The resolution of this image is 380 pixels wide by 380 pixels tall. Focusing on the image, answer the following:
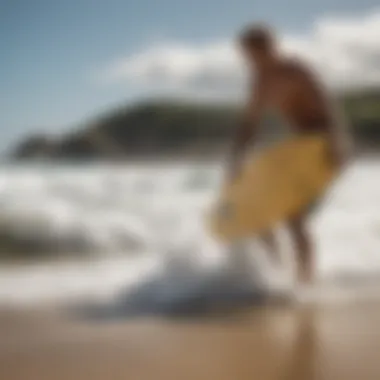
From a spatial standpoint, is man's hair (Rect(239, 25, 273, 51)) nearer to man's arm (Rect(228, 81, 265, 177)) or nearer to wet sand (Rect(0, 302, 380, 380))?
man's arm (Rect(228, 81, 265, 177))

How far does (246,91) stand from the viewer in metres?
1.64

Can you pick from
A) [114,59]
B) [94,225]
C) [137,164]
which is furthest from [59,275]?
[114,59]

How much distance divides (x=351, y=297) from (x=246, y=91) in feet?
1.43

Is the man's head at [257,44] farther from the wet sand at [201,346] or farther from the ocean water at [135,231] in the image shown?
the wet sand at [201,346]

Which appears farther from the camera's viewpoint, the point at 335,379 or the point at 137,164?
the point at 137,164

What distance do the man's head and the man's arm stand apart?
0.05 meters

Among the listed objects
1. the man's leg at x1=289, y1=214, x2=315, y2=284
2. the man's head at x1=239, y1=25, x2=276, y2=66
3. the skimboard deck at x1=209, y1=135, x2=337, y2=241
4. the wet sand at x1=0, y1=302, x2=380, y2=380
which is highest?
the man's head at x1=239, y1=25, x2=276, y2=66

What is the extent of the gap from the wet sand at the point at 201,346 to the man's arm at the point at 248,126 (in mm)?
281

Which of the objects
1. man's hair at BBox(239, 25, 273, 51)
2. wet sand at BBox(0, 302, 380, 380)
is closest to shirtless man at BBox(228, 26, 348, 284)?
man's hair at BBox(239, 25, 273, 51)

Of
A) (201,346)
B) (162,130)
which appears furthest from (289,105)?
(201,346)

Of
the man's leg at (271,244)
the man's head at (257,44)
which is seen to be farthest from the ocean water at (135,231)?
the man's head at (257,44)

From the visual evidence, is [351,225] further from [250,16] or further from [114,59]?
[114,59]

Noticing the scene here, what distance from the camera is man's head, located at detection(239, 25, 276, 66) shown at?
1.64m

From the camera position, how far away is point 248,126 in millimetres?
1635
